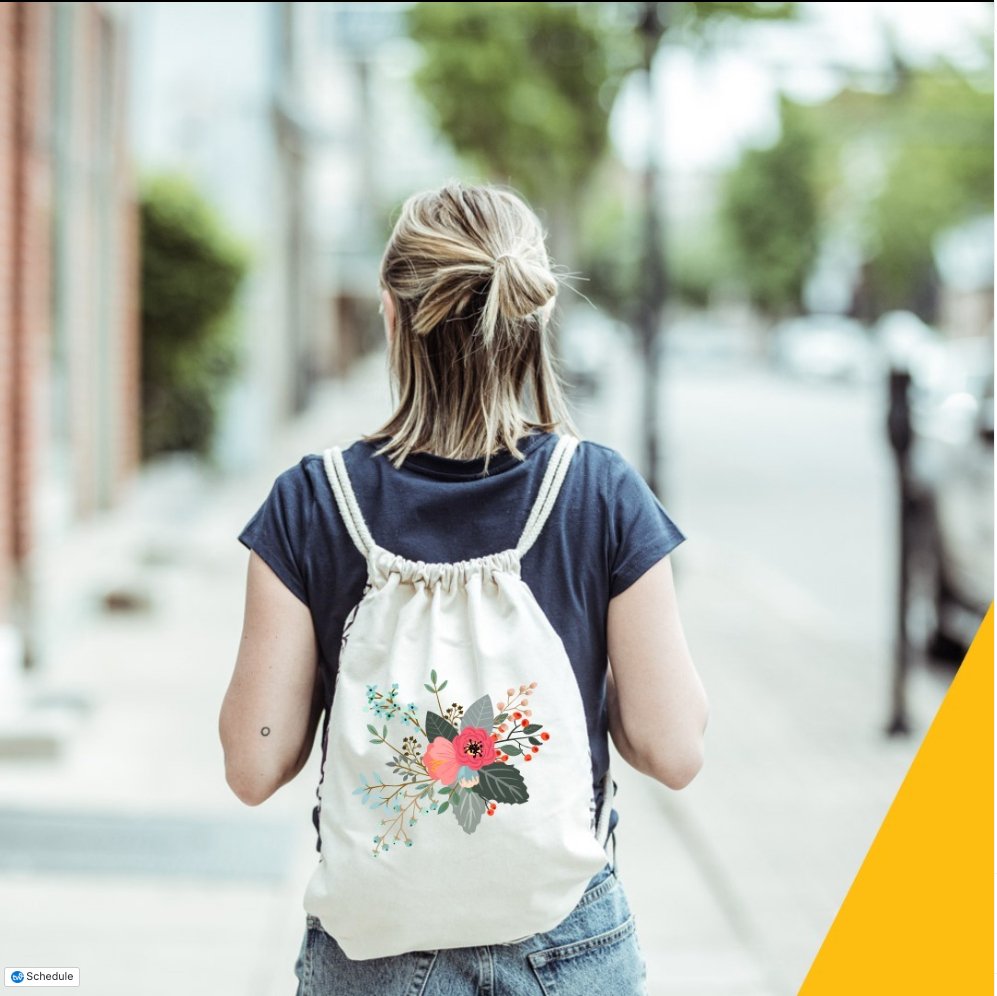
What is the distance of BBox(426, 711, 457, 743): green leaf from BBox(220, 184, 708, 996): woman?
0.61 ft

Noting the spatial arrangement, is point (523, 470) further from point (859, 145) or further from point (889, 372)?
point (859, 145)

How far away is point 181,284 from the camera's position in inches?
434

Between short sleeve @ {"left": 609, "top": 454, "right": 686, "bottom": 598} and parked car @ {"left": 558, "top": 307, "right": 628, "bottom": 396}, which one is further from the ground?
parked car @ {"left": 558, "top": 307, "right": 628, "bottom": 396}

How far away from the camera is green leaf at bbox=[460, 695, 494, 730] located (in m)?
1.66

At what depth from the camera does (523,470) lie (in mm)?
1761

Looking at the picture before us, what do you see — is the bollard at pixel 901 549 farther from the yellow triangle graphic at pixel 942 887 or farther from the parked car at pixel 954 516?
the yellow triangle graphic at pixel 942 887

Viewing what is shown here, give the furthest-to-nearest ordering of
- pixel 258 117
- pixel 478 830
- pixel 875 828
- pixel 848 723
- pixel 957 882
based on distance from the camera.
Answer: pixel 258 117 → pixel 848 723 → pixel 875 828 → pixel 957 882 → pixel 478 830

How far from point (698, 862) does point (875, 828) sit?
0.74m

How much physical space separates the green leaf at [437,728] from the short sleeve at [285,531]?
0.80ft

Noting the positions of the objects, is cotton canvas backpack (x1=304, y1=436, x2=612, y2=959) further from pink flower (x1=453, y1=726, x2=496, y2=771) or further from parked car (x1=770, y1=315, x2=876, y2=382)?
parked car (x1=770, y1=315, x2=876, y2=382)

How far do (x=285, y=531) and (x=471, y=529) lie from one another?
234 millimetres

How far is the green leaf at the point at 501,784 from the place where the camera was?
167 centimetres

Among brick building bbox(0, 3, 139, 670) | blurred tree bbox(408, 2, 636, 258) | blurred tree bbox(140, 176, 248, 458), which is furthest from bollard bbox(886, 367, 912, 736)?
blurred tree bbox(408, 2, 636, 258)

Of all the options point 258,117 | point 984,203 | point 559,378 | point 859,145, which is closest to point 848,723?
point 559,378
